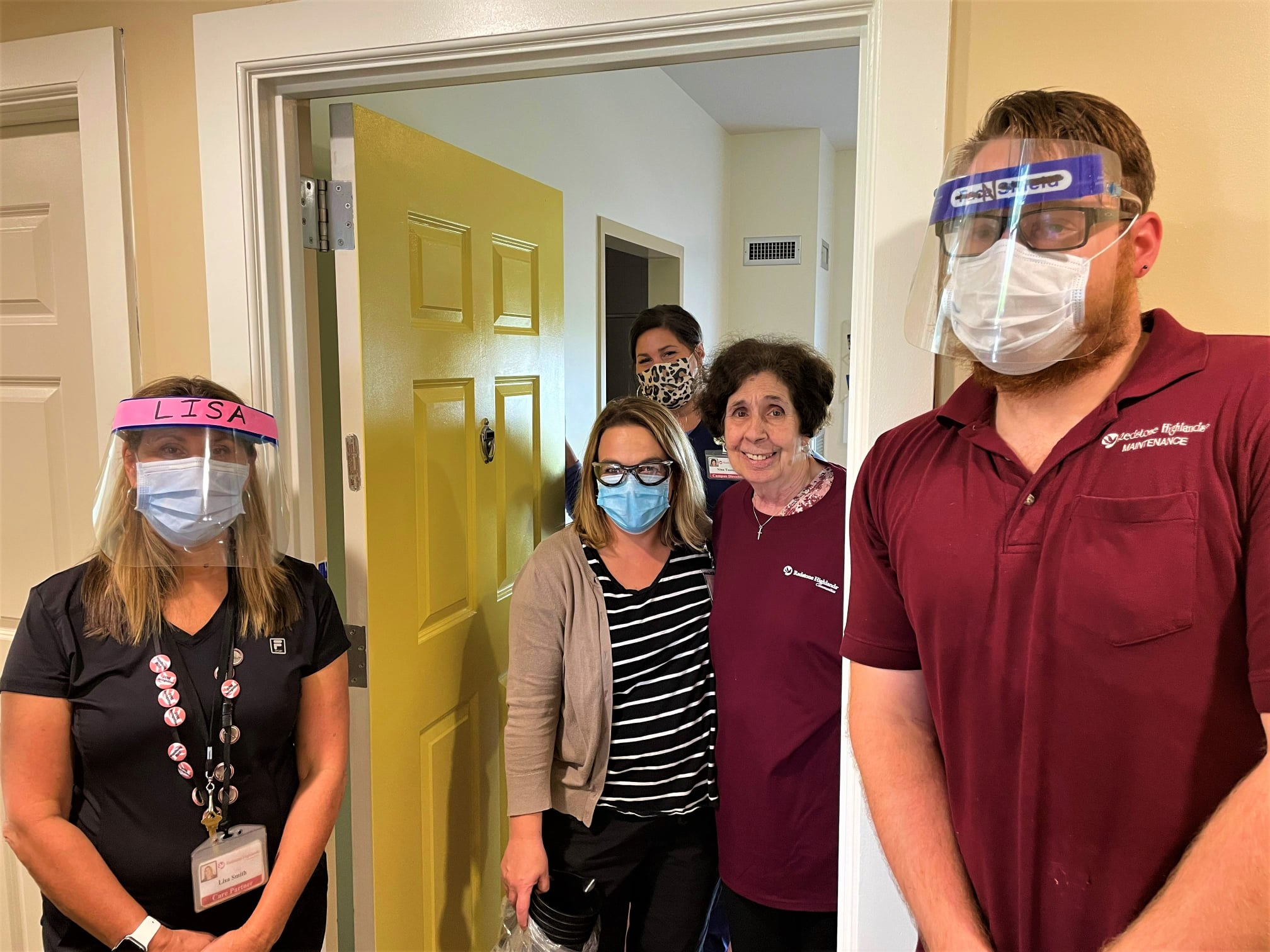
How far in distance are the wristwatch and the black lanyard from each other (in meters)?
0.15

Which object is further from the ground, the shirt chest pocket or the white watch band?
the shirt chest pocket

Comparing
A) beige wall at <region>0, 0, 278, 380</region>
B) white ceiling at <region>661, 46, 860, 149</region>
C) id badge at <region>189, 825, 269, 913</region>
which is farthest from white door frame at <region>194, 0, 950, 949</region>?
white ceiling at <region>661, 46, 860, 149</region>

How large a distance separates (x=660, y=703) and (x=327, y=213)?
110 cm

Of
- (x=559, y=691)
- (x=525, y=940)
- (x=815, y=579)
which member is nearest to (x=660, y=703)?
(x=559, y=691)

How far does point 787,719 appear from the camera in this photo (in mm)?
1445

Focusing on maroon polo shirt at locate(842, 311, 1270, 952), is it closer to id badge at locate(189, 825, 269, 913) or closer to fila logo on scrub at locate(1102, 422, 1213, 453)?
fila logo on scrub at locate(1102, 422, 1213, 453)

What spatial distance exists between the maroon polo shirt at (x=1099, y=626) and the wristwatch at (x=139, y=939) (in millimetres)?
1072

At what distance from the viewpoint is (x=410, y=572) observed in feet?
5.63

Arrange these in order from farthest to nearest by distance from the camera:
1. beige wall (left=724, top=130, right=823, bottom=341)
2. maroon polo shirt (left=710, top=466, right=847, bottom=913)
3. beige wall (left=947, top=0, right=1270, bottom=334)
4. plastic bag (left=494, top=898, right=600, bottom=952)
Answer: beige wall (left=724, top=130, right=823, bottom=341) < plastic bag (left=494, top=898, right=600, bottom=952) < maroon polo shirt (left=710, top=466, right=847, bottom=913) < beige wall (left=947, top=0, right=1270, bottom=334)

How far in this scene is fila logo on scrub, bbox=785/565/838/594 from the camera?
4.75ft

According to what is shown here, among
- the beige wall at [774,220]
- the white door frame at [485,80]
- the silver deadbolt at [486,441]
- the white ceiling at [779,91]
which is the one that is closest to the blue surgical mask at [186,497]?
the white door frame at [485,80]

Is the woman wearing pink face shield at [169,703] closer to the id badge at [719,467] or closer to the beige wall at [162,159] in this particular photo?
the beige wall at [162,159]

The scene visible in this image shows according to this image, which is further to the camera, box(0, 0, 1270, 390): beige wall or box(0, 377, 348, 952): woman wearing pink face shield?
box(0, 377, 348, 952): woman wearing pink face shield

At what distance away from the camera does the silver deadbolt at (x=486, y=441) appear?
6.32 feet
